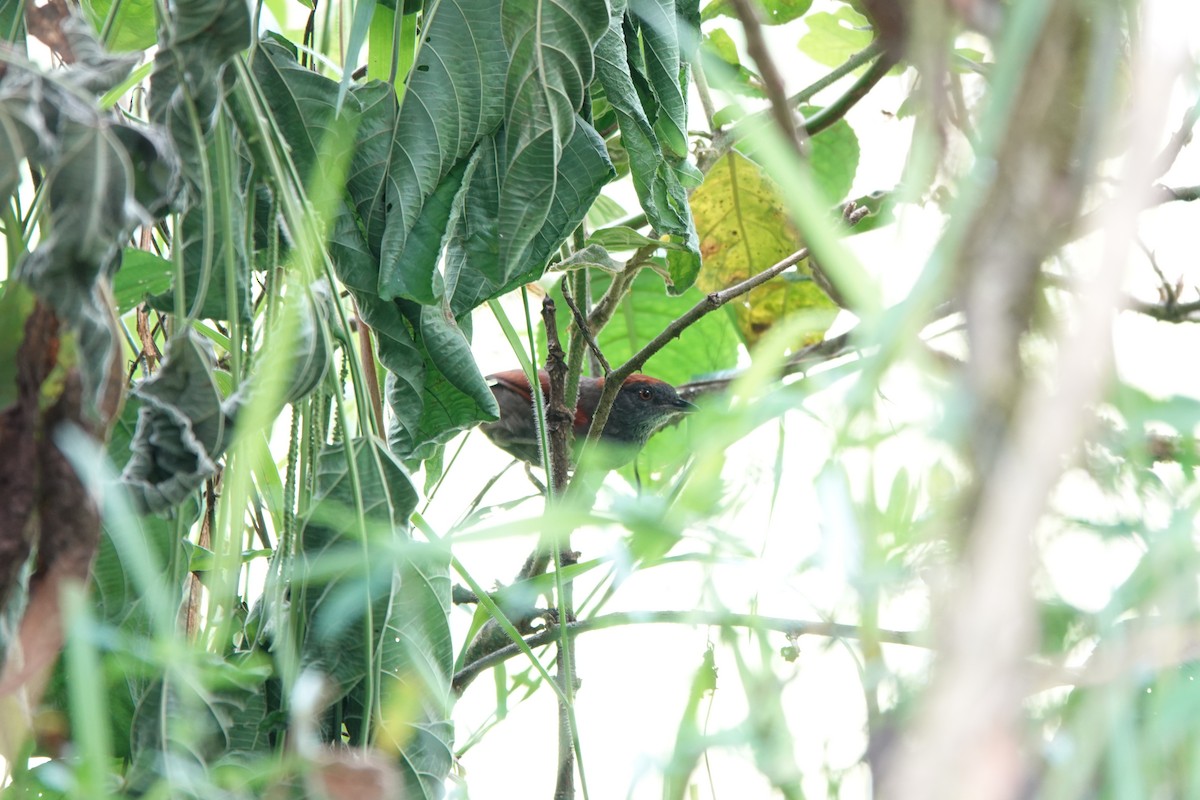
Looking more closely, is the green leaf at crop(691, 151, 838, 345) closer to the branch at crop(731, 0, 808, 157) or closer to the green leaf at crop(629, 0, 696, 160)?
the green leaf at crop(629, 0, 696, 160)

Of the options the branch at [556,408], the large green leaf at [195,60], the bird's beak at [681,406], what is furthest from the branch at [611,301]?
the bird's beak at [681,406]

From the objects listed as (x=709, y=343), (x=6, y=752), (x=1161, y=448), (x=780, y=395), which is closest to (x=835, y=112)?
(x=709, y=343)

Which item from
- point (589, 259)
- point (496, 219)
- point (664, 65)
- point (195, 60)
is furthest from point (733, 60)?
point (195, 60)

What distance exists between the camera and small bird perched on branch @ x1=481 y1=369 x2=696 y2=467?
536 centimetres

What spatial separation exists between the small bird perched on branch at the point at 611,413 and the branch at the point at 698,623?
9.50ft

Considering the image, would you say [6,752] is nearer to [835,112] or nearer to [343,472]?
[343,472]

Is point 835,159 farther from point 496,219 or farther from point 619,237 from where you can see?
point 496,219

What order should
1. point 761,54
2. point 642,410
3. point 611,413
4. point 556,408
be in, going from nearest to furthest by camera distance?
point 761,54, point 556,408, point 611,413, point 642,410

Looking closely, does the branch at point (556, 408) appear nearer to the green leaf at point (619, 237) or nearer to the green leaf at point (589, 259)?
the green leaf at point (619, 237)

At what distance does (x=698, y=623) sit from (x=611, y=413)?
4493 millimetres

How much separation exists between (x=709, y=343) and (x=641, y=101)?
76.4 inches

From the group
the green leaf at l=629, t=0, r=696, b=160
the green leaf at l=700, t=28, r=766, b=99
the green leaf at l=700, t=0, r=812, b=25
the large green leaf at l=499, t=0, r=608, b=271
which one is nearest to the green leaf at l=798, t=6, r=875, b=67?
the green leaf at l=700, t=28, r=766, b=99

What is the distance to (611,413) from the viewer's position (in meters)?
5.49

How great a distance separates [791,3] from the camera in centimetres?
287
